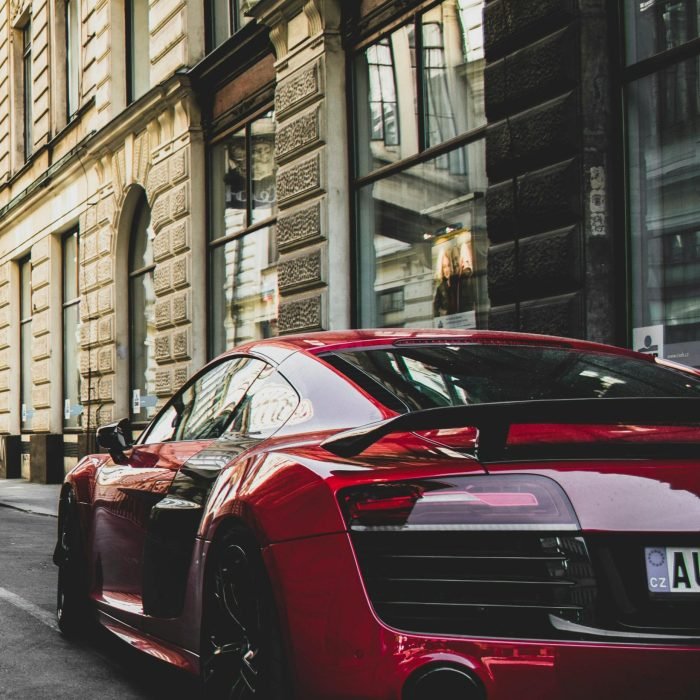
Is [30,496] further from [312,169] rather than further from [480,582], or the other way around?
[480,582]

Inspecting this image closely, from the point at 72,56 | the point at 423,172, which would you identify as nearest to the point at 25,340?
the point at 72,56

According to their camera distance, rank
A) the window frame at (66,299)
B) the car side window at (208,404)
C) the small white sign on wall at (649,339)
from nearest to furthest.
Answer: the car side window at (208,404), the small white sign on wall at (649,339), the window frame at (66,299)

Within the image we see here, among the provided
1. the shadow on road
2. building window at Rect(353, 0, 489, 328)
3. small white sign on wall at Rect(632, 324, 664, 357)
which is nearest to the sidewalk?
building window at Rect(353, 0, 489, 328)

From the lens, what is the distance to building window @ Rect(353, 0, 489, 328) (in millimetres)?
10289

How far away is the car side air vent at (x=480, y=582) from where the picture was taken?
2.73 metres

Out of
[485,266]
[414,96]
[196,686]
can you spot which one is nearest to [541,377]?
[196,686]

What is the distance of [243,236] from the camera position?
14.8 m

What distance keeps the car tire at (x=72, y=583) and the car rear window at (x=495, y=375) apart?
242cm

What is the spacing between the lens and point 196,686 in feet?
15.8

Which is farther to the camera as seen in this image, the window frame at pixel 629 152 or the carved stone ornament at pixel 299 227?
the carved stone ornament at pixel 299 227

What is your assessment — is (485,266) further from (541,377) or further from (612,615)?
(612,615)

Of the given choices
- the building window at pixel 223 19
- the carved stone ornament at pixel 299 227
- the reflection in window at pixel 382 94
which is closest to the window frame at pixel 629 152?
the reflection in window at pixel 382 94

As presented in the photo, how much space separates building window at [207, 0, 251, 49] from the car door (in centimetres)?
1054

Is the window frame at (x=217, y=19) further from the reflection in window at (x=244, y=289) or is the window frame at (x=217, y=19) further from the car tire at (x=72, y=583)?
the car tire at (x=72, y=583)
